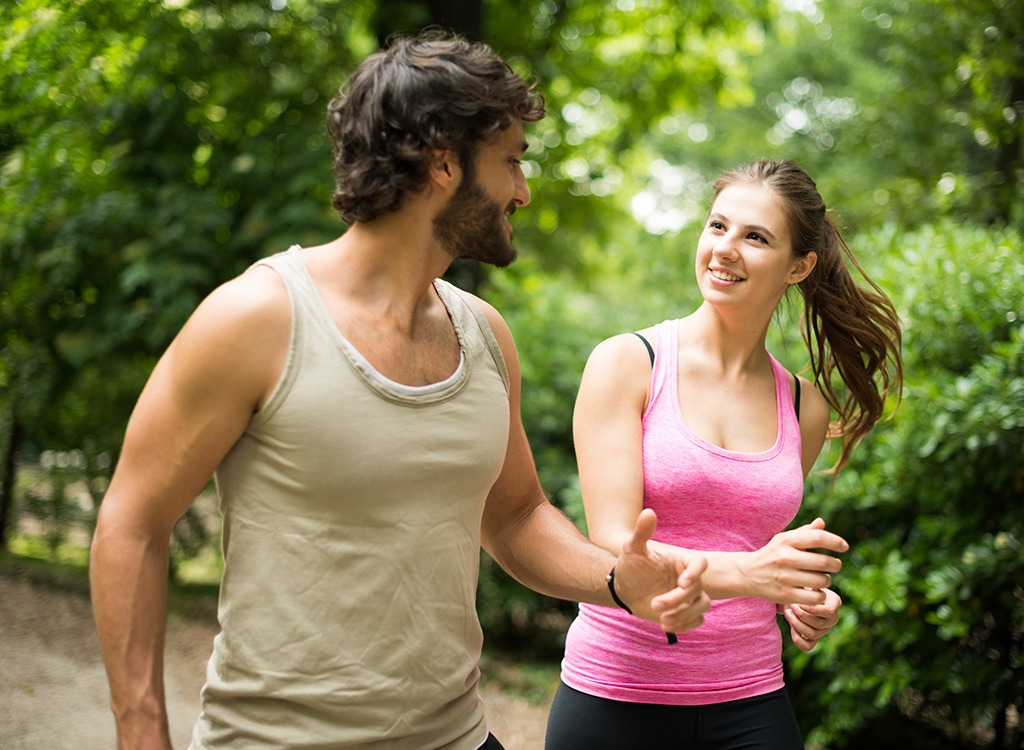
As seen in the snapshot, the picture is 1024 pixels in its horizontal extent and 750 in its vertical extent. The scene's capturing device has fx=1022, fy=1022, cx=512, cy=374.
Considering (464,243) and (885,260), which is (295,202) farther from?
(464,243)

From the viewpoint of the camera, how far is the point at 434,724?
189 cm

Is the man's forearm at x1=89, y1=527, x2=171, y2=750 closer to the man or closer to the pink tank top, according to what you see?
the man

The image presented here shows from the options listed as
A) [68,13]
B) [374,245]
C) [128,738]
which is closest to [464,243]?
[374,245]

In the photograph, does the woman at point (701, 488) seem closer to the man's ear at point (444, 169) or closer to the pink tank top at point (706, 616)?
the pink tank top at point (706, 616)

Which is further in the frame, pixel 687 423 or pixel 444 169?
pixel 687 423

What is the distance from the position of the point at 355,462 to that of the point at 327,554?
6.5 inches

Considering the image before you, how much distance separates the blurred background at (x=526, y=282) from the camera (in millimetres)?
4402

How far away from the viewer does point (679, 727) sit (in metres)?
2.50

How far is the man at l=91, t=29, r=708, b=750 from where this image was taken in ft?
5.56

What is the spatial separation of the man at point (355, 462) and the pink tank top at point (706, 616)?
0.50m

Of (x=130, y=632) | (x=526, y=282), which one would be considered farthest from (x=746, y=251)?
→ (x=526, y=282)

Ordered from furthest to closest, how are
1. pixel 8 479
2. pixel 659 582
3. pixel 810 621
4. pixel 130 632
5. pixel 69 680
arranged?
pixel 8 479 → pixel 69 680 → pixel 810 621 → pixel 659 582 → pixel 130 632

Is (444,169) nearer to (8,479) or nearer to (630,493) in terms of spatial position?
(630,493)

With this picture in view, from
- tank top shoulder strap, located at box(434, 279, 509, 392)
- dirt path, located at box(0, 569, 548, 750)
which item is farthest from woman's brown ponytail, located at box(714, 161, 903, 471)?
dirt path, located at box(0, 569, 548, 750)
